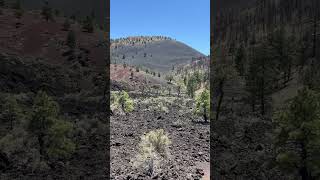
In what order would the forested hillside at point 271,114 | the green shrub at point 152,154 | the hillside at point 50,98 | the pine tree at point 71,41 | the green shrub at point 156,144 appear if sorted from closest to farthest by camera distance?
the forested hillside at point 271,114, the hillside at point 50,98, the green shrub at point 152,154, the green shrub at point 156,144, the pine tree at point 71,41

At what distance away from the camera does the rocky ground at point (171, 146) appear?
80.7 feet

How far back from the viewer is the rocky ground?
24.6 metres

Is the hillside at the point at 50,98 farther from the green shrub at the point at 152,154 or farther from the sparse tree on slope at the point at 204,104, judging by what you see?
the sparse tree on slope at the point at 204,104

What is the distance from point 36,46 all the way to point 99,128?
39690mm

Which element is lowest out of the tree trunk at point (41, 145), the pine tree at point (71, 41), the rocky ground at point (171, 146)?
the rocky ground at point (171, 146)

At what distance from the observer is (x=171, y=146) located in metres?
32.9

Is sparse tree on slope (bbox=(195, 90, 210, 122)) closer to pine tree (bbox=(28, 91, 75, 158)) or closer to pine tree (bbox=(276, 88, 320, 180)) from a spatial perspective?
pine tree (bbox=(28, 91, 75, 158))

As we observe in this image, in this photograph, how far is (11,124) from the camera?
101 ft

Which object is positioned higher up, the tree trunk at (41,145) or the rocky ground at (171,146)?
the tree trunk at (41,145)

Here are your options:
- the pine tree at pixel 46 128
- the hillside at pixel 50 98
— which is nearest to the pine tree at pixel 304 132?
the hillside at pixel 50 98

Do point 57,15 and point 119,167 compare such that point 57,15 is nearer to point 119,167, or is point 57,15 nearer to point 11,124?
point 11,124

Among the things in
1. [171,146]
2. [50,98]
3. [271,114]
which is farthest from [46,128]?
[271,114]

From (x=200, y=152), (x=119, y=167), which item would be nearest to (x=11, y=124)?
(x=119, y=167)

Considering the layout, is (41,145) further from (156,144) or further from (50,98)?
(156,144)
